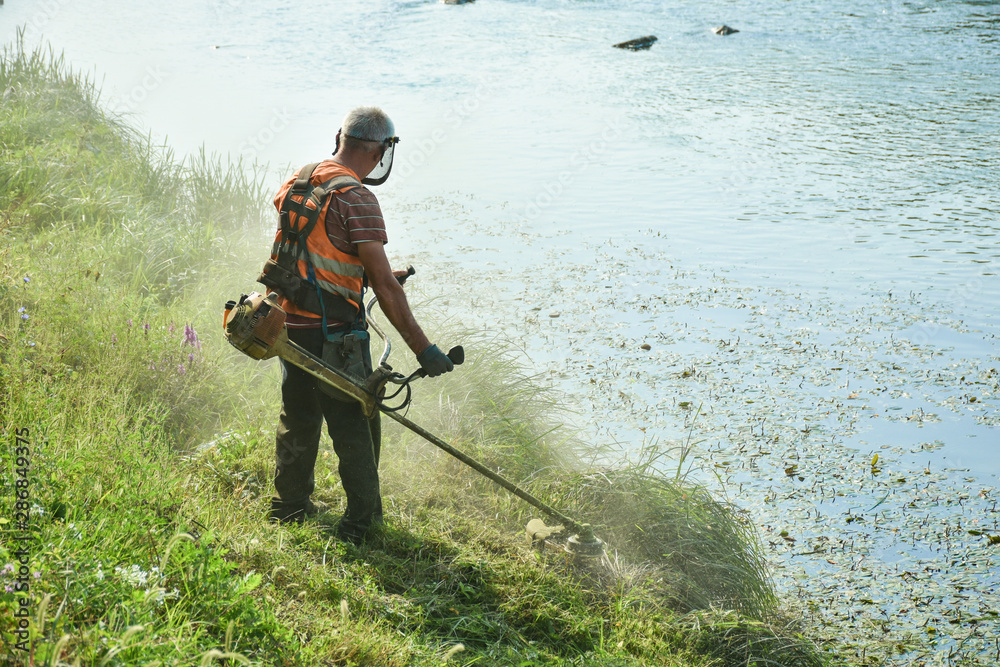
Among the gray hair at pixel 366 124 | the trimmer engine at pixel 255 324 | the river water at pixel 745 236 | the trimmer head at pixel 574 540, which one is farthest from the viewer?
the river water at pixel 745 236

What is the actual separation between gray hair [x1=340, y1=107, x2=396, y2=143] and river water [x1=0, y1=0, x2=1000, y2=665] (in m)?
2.37

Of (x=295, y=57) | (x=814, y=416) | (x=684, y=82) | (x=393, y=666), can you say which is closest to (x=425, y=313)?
(x=814, y=416)

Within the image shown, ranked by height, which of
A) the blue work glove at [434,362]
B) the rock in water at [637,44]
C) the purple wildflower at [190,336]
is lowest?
the rock in water at [637,44]

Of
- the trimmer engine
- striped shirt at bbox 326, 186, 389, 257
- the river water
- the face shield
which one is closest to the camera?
the trimmer engine

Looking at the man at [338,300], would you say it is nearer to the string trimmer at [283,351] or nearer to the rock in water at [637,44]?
the string trimmer at [283,351]

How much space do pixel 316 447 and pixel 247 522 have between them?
1.60 ft

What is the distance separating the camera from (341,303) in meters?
3.43

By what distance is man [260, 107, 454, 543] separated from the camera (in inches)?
128

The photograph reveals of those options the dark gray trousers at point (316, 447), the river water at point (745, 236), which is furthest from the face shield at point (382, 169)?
the river water at point (745, 236)

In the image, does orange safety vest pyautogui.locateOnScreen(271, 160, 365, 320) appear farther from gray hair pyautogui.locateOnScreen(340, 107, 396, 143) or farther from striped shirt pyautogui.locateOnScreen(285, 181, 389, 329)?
gray hair pyautogui.locateOnScreen(340, 107, 396, 143)

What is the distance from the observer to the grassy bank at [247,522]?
2.42 m

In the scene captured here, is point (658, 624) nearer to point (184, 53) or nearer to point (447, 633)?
point (447, 633)

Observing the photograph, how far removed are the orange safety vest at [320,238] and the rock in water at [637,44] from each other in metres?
17.9

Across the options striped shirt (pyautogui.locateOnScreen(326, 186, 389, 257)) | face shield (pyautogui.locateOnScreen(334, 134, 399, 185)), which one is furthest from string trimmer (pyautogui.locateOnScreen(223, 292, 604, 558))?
face shield (pyautogui.locateOnScreen(334, 134, 399, 185))
